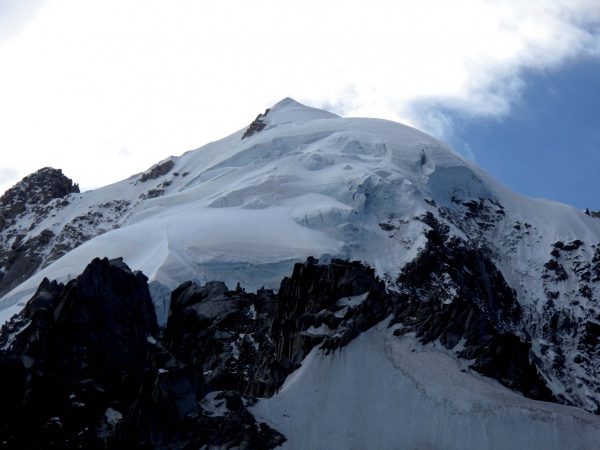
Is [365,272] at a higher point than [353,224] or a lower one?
lower

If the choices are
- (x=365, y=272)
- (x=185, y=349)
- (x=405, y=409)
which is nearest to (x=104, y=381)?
(x=185, y=349)

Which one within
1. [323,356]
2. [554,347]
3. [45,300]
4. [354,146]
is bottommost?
[554,347]

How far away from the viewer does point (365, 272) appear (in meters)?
95.4

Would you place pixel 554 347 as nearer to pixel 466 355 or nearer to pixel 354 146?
pixel 466 355

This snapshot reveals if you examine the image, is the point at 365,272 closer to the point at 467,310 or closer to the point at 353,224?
the point at 467,310

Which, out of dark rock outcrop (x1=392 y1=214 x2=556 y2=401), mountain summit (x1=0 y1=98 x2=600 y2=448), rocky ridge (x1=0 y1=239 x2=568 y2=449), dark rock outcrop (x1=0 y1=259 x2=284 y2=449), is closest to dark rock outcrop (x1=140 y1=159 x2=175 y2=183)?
mountain summit (x1=0 y1=98 x2=600 y2=448)

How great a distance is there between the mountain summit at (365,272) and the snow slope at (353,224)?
310mm

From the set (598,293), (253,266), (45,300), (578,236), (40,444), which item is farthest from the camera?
(578,236)

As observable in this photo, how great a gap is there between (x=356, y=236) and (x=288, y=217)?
9.94 m

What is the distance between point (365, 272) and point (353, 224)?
119 feet

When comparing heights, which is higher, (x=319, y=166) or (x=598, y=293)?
(x=319, y=166)

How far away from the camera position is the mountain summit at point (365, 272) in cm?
8100

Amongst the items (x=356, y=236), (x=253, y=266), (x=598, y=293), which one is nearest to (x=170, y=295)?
(x=253, y=266)

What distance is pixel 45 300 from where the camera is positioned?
96312 mm
